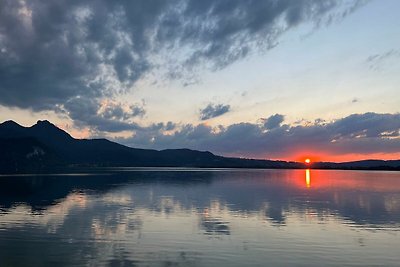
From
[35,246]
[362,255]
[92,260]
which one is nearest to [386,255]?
[362,255]

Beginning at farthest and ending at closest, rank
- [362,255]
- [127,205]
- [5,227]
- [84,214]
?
1. [127,205]
2. [84,214]
3. [5,227]
4. [362,255]

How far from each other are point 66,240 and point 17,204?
122ft

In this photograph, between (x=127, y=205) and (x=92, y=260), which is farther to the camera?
(x=127, y=205)

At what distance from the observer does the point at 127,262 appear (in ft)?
95.4

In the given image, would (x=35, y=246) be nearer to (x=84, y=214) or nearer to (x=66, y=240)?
(x=66, y=240)

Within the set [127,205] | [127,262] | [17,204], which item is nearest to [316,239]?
[127,262]

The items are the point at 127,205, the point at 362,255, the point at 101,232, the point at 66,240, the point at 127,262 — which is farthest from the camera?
the point at 127,205

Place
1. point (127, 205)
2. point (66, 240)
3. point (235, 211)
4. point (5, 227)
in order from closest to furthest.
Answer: point (66, 240) < point (5, 227) < point (235, 211) < point (127, 205)

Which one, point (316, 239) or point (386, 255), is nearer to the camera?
point (386, 255)

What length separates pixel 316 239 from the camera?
38.9 m

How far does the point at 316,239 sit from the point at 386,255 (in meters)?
7.42

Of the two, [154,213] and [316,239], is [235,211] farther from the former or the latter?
[316,239]

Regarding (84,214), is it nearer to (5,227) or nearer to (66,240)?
(5,227)

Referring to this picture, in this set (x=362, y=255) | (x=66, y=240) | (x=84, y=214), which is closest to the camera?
(x=362, y=255)
